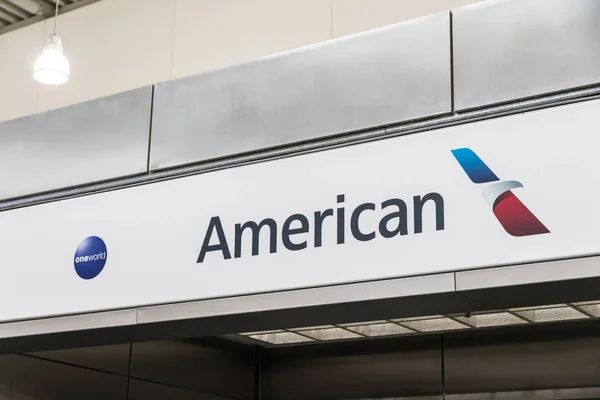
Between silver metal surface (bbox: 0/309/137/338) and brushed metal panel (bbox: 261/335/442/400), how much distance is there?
9.85ft

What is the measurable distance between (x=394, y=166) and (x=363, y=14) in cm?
237

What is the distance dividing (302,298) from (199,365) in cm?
339

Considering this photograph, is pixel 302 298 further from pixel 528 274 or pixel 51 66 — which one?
pixel 51 66

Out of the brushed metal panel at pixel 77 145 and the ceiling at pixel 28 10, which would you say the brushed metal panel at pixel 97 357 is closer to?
the brushed metal panel at pixel 77 145

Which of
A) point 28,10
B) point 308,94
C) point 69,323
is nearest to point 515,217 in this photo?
point 308,94

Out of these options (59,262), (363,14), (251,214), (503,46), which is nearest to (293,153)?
(251,214)

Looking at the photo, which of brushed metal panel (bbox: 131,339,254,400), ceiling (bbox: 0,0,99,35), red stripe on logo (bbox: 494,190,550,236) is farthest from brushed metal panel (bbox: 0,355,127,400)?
red stripe on logo (bbox: 494,190,550,236)

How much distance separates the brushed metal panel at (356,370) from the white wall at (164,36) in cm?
224

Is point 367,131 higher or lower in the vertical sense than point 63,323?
higher

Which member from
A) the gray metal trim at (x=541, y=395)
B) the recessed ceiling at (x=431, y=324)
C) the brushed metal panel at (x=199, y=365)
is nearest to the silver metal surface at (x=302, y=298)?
the recessed ceiling at (x=431, y=324)

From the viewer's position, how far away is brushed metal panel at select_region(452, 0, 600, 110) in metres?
2.85

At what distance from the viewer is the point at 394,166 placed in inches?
119

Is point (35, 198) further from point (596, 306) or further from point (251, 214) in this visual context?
point (596, 306)

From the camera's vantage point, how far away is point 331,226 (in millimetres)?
3043
